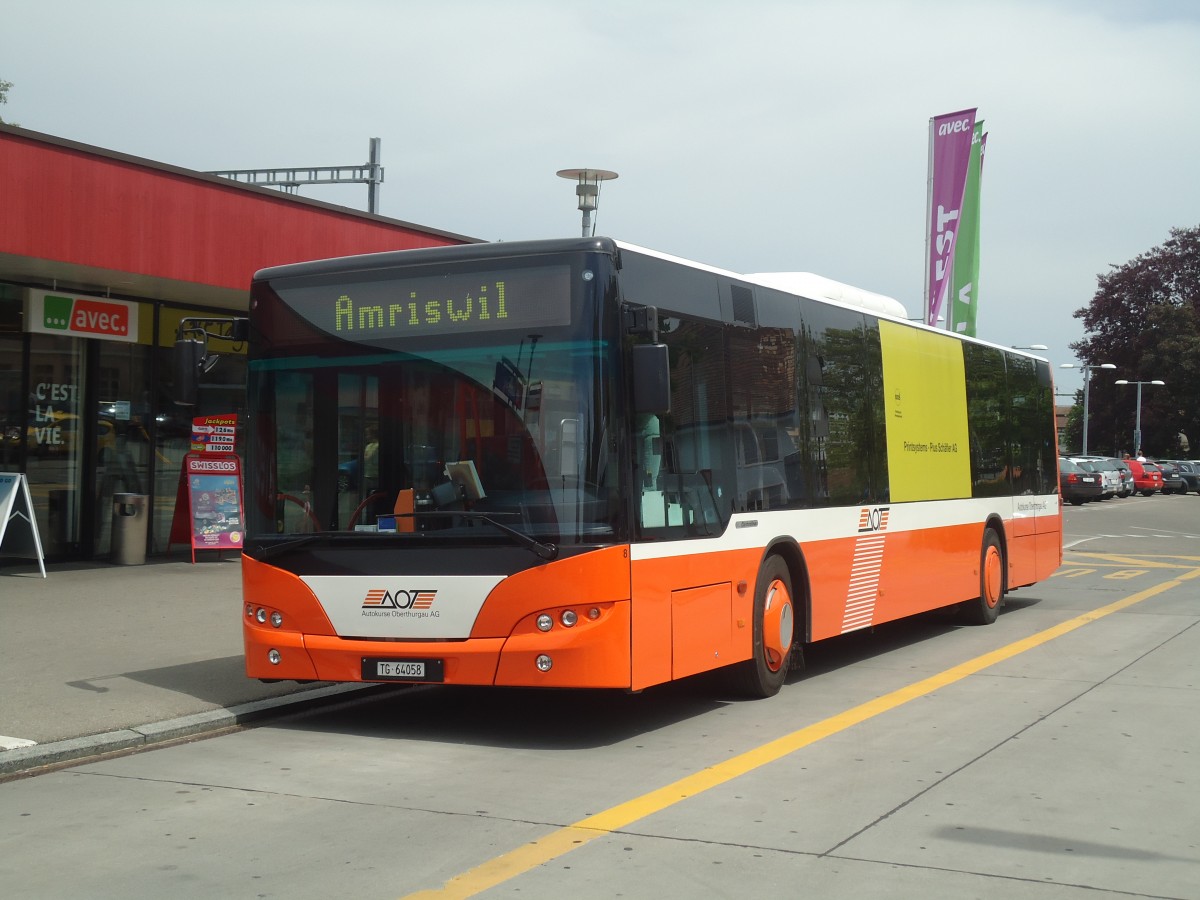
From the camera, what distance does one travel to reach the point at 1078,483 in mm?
53969

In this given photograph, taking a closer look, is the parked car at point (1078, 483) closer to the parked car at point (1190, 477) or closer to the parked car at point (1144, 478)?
the parked car at point (1144, 478)

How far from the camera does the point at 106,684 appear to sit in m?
9.80

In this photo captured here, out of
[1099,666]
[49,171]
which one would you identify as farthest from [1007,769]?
[49,171]

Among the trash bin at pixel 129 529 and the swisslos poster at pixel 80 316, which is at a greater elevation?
the swisslos poster at pixel 80 316

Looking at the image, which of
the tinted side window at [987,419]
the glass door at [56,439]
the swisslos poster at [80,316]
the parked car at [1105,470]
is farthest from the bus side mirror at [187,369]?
the parked car at [1105,470]

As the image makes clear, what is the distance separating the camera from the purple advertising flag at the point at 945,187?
2558cm

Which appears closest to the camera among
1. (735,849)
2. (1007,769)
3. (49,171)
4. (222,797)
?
(735,849)

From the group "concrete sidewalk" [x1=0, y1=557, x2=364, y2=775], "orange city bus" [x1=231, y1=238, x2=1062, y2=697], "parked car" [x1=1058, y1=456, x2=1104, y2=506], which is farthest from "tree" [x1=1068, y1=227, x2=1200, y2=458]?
"orange city bus" [x1=231, y1=238, x2=1062, y2=697]

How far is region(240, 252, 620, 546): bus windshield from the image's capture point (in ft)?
26.5

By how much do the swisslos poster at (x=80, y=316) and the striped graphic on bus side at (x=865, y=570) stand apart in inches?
406

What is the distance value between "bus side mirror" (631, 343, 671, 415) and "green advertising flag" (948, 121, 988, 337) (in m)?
18.3

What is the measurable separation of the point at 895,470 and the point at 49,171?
9.20 meters

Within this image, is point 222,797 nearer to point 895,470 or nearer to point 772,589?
point 772,589

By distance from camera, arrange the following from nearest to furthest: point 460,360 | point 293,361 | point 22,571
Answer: point 460,360, point 293,361, point 22,571
